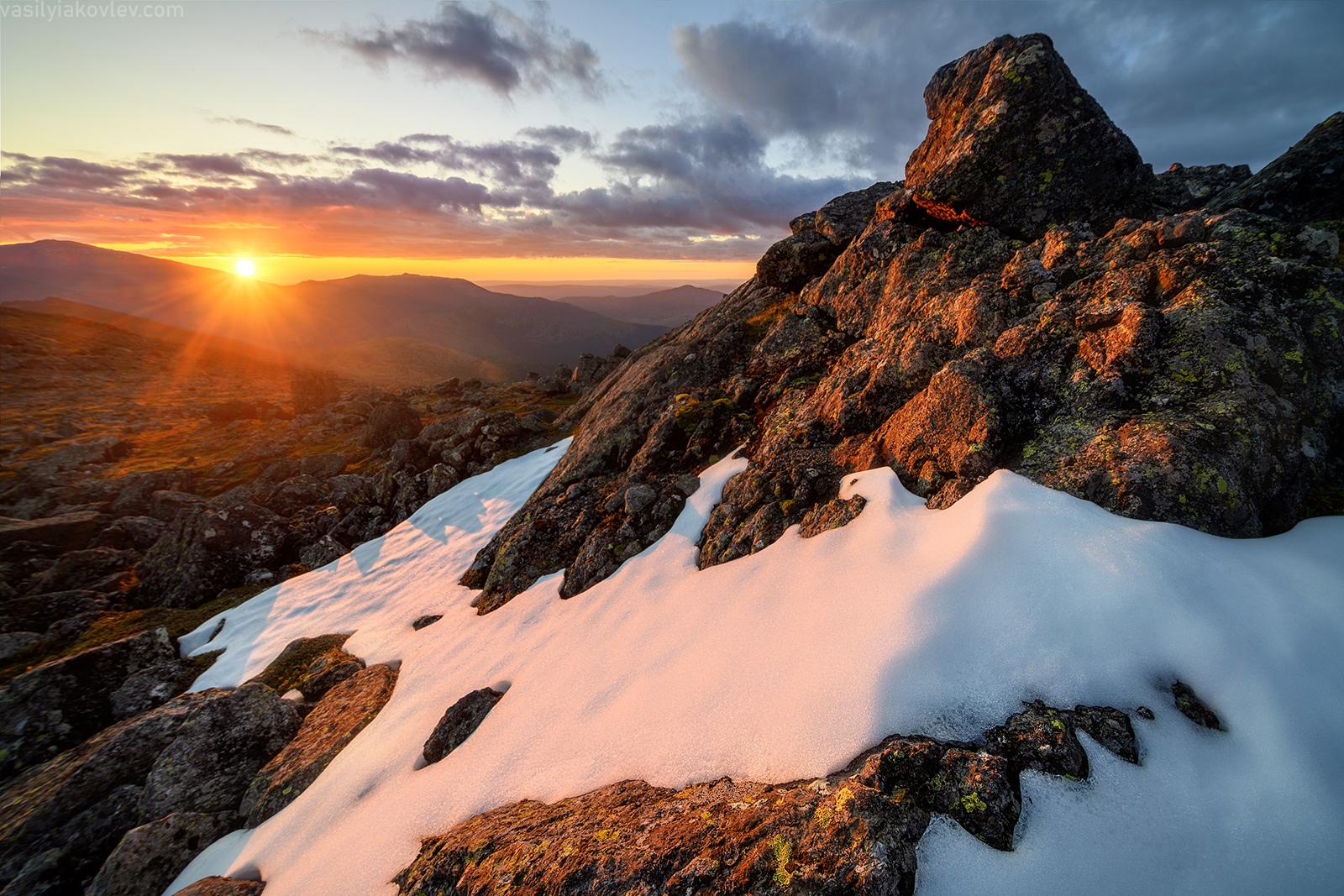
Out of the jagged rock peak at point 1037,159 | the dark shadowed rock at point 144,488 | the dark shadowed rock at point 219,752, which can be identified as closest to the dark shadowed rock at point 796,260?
the jagged rock peak at point 1037,159

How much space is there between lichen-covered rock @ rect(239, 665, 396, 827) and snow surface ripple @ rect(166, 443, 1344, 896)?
0.59 m

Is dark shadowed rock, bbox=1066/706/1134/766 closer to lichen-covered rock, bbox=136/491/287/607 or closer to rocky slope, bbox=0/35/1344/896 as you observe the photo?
rocky slope, bbox=0/35/1344/896

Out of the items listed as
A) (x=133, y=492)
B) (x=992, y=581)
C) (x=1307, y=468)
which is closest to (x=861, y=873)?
(x=992, y=581)

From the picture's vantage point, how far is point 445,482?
35281 millimetres

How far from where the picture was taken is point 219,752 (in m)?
14.4

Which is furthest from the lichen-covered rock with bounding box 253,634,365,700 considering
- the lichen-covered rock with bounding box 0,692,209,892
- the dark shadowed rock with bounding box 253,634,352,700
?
the lichen-covered rock with bounding box 0,692,209,892

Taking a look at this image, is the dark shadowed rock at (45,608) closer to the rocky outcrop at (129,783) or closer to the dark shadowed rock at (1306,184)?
the rocky outcrop at (129,783)

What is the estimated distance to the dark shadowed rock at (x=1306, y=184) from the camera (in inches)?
581

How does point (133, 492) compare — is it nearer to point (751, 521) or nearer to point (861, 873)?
point (751, 521)

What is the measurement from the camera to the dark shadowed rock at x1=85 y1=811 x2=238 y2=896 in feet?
37.8

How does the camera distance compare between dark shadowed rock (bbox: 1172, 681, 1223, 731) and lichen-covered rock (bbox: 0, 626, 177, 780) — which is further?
lichen-covered rock (bbox: 0, 626, 177, 780)

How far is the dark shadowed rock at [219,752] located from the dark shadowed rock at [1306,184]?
34887 millimetres

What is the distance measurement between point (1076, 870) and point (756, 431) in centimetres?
1511

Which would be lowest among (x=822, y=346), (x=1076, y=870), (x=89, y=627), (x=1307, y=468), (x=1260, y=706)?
(x=89, y=627)
